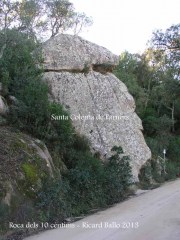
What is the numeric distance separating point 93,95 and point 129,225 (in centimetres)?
1044

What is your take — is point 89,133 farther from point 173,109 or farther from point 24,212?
point 173,109

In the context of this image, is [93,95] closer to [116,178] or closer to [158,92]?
[116,178]

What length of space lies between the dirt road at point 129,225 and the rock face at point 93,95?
5194mm

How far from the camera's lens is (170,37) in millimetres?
33750

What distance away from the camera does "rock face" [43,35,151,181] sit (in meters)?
18.5

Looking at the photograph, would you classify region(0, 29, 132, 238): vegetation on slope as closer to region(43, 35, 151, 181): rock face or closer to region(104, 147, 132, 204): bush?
region(104, 147, 132, 204): bush

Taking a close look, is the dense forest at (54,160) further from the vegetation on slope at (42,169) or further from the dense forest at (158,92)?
the dense forest at (158,92)

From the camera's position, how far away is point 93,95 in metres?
19.9

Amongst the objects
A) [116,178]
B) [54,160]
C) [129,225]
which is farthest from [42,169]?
[116,178]

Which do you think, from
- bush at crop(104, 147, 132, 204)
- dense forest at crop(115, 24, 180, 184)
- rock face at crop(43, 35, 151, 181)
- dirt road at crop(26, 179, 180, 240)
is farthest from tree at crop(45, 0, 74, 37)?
dirt road at crop(26, 179, 180, 240)

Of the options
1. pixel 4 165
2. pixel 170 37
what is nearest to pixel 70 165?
pixel 4 165

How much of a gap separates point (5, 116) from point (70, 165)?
11.2 feet

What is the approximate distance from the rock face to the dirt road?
5.19 m

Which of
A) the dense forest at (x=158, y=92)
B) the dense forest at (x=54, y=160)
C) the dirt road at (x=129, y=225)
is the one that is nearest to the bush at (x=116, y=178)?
the dense forest at (x=54, y=160)
